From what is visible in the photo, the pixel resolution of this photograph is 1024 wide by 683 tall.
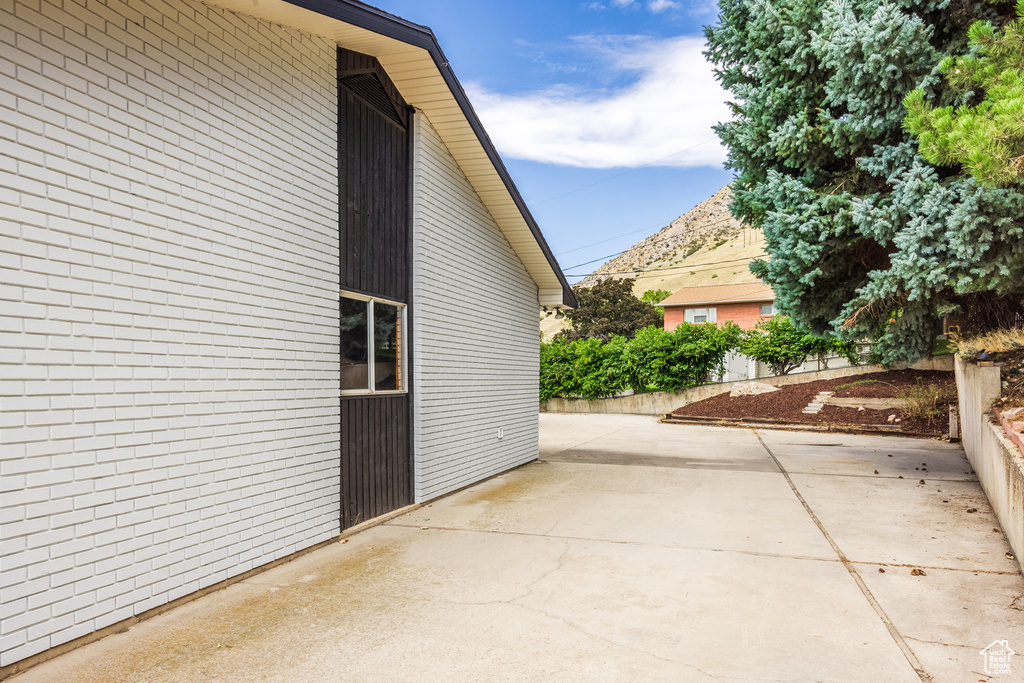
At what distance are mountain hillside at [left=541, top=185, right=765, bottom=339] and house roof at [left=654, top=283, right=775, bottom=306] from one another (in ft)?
179

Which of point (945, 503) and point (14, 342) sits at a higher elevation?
point (14, 342)

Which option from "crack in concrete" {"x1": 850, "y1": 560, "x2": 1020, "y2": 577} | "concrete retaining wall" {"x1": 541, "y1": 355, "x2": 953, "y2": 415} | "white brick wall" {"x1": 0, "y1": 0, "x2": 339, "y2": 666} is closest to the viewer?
"white brick wall" {"x1": 0, "y1": 0, "x2": 339, "y2": 666}

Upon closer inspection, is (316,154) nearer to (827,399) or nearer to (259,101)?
(259,101)

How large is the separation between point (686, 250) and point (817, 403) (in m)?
93.1

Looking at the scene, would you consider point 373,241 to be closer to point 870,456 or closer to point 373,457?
point 373,457

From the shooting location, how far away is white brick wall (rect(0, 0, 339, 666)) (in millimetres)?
3350

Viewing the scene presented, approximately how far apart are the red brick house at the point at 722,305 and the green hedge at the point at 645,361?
1625 centimetres

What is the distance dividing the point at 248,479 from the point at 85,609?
140cm

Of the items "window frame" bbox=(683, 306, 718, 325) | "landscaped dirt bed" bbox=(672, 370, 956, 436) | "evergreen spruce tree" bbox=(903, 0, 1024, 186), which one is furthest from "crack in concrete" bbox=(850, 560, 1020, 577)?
"window frame" bbox=(683, 306, 718, 325)

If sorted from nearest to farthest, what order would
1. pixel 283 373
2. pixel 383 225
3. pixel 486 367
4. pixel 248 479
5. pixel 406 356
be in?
pixel 248 479 < pixel 283 373 < pixel 383 225 < pixel 406 356 < pixel 486 367

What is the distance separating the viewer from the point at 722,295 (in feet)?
129

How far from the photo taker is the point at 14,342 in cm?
327

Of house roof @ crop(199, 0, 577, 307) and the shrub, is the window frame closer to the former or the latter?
the shrub

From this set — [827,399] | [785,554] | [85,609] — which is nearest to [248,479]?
[85,609]
